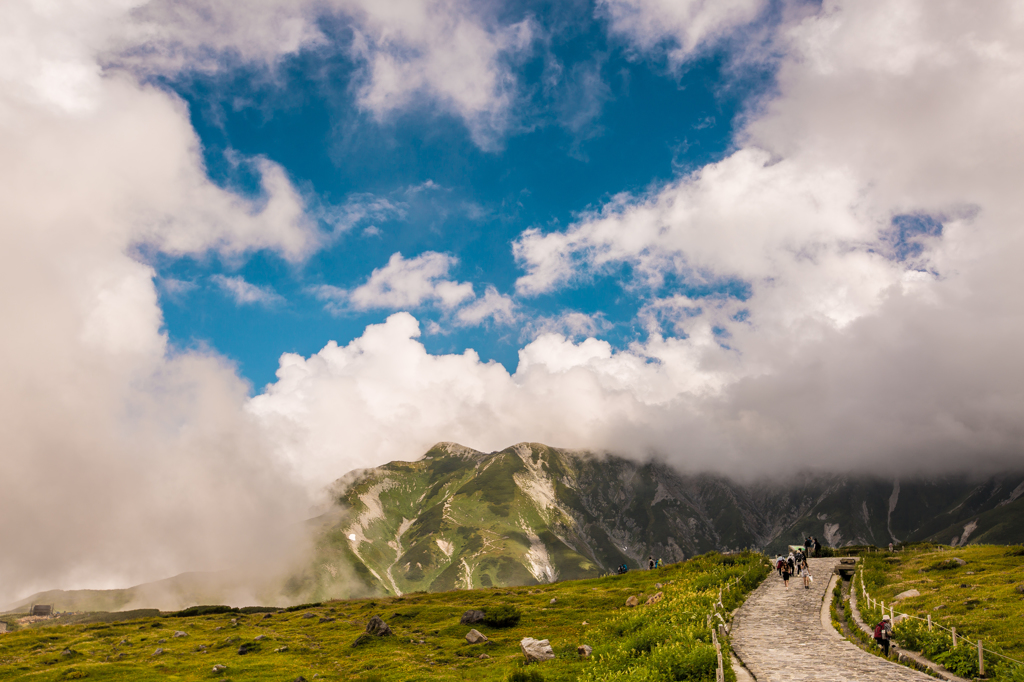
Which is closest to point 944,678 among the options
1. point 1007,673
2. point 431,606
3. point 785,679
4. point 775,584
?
point 1007,673

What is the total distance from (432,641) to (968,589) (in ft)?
161

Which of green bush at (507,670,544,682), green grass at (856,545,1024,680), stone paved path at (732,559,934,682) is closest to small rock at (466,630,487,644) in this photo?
green bush at (507,670,544,682)

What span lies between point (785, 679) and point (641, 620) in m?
15.5

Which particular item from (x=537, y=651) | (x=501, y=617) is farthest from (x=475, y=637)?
(x=537, y=651)

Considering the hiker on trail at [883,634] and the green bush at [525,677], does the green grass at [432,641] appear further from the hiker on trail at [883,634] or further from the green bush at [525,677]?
the hiker on trail at [883,634]

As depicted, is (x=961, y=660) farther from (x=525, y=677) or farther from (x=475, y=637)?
(x=475, y=637)

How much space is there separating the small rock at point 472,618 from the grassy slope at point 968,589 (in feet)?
125

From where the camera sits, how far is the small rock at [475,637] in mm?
51562

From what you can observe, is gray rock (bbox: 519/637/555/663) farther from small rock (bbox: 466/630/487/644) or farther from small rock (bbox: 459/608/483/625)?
small rock (bbox: 459/608/483/625)

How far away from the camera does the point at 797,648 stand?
33.3 meters

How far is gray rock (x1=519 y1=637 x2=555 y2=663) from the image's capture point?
4022 cm

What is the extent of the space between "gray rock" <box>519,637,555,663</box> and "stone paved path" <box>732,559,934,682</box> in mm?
12789

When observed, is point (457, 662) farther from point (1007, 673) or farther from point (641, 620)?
point (1007, 673)

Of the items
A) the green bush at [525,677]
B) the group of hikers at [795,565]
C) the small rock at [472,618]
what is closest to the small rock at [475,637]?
the small rock at [472,618]
